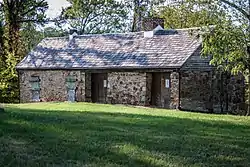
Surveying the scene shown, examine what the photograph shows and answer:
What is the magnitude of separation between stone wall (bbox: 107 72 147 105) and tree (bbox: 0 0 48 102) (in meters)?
7.30

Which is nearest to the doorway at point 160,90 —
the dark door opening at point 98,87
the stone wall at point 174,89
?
the stone wall at point 174,89

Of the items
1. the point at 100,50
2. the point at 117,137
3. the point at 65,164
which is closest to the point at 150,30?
the point at 100,50

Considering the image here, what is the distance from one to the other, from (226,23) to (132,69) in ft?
20.6

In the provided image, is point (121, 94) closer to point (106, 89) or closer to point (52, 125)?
point (106, 89)

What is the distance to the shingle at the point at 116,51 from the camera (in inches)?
921

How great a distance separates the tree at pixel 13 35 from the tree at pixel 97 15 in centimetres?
619

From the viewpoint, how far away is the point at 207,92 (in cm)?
2280

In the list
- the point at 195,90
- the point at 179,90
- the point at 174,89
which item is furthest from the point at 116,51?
the point at 195,90

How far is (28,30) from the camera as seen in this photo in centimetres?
4662

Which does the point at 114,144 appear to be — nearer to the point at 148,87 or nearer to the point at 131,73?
the point at 148,87

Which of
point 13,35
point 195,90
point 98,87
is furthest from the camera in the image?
point 13,35

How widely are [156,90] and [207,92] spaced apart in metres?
2.72

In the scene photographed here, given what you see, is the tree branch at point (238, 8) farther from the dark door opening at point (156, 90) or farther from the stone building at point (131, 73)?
the dark door opening at point (156, 90)

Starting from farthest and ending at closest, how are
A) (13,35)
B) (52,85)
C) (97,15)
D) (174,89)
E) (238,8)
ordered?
1. (97,15)
2. (13,35)
3. (52,85)
4. (174,89)
5. (238,8)
